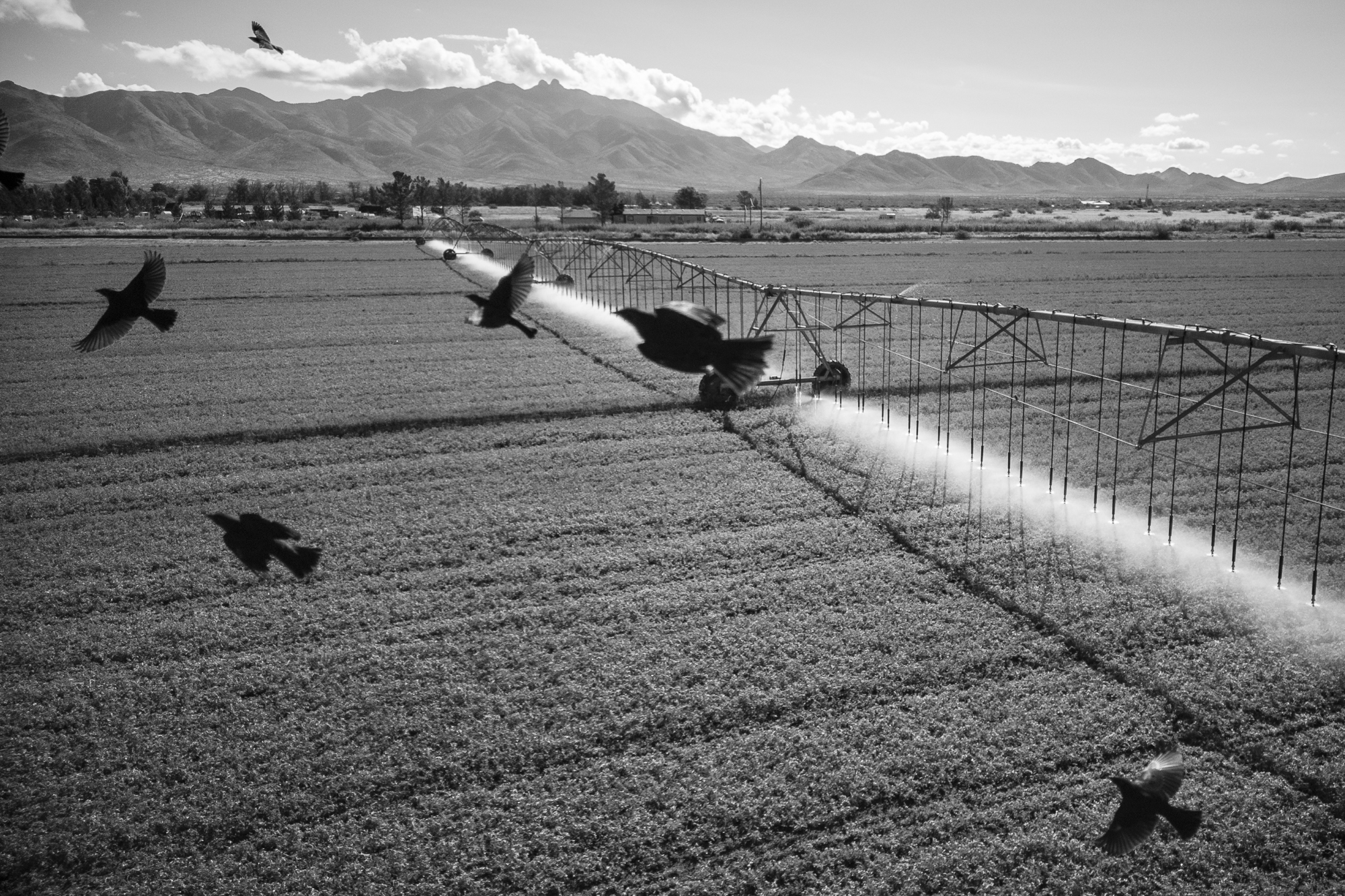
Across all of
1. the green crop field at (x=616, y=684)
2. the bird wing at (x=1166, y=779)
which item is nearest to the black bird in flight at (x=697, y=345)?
the green crop field at (x=616, y=684)

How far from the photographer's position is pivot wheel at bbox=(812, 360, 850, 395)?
1540 centimetres

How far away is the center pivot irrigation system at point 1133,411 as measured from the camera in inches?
354

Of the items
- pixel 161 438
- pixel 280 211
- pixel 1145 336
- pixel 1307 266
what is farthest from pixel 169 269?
pixel 280 211

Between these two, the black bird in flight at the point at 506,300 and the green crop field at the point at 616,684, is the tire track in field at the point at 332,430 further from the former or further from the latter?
the black bird in flight at the point at 506,300

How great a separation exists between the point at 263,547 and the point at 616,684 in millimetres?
4775

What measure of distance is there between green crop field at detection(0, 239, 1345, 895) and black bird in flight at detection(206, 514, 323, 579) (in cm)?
25

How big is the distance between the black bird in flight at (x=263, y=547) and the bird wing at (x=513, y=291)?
18.3 feet

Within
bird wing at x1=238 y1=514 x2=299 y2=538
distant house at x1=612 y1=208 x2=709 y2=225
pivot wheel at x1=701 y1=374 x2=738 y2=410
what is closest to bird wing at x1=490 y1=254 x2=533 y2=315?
bird wing at x1=238 y1=514 x2=299 y2=538

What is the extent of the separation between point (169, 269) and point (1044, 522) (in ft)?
126

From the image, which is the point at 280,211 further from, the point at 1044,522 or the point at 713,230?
the point at 1044,522

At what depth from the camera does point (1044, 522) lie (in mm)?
9500

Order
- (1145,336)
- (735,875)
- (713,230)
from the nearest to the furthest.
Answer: (735,875) < (1145,336) < (713,230)

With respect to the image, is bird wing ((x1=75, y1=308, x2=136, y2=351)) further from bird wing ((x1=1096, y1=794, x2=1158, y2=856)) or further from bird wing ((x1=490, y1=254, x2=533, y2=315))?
bird wing ((x1=1096, y1=794, x2=1158, y2=856))

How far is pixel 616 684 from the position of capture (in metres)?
6.57
